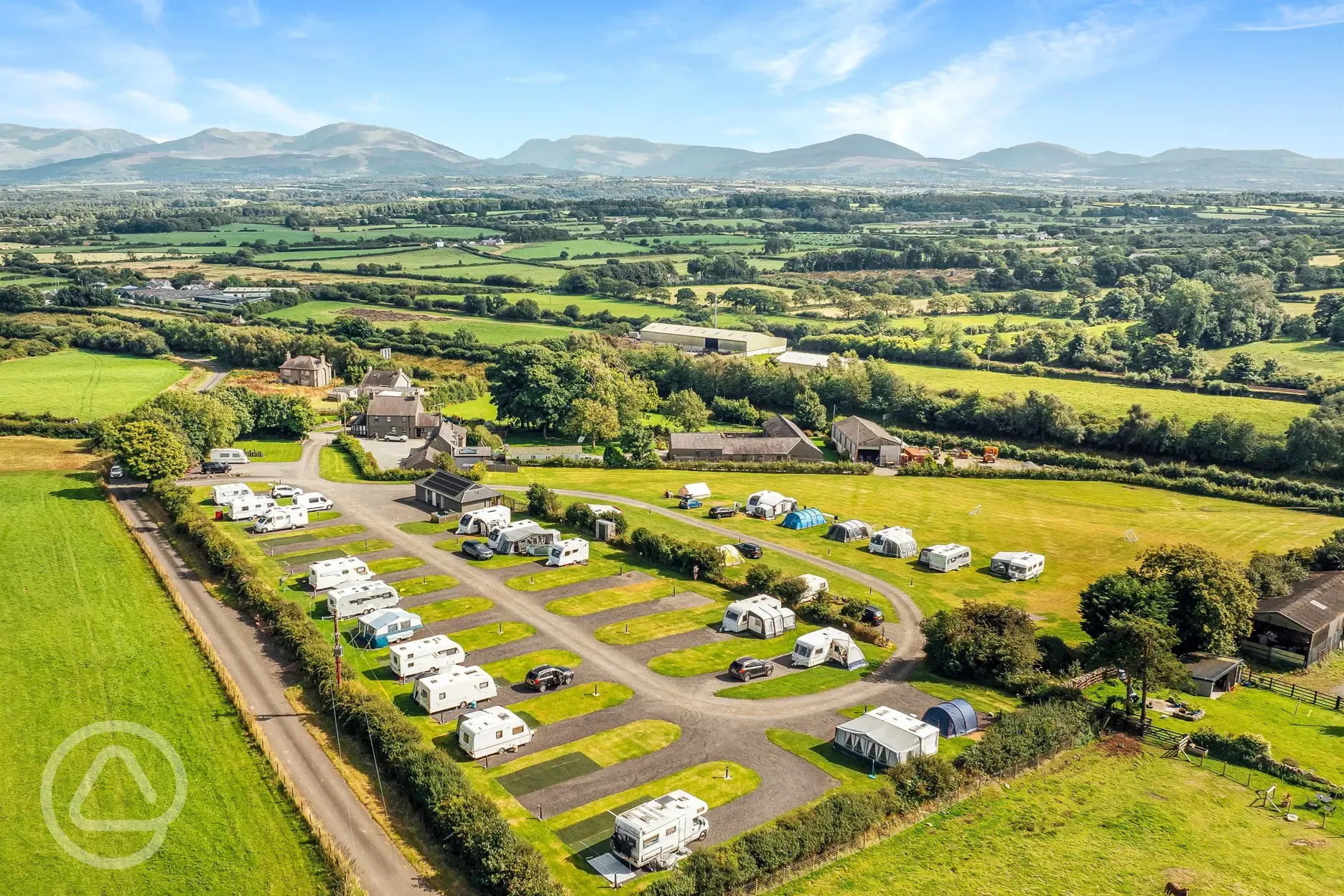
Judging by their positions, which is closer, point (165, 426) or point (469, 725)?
point (469, 725)

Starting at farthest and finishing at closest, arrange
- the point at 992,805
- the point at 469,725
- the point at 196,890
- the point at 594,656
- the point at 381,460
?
1. the point at 381,460
2. the point at 594,656
3. the point at 469,725
4. the point at 992,805
5. the point at 196,890

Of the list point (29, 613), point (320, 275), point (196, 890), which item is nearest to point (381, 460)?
point (29, 613)

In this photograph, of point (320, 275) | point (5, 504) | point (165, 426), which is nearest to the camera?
point (5, 504)

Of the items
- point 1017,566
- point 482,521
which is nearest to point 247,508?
point 482,521

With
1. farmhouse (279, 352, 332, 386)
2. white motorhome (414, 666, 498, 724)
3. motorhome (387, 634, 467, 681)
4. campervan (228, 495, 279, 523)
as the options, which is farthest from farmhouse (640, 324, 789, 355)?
white motorhome (414, 666, 498, 724)

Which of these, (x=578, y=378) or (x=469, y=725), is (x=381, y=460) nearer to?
(x=578, y=378)

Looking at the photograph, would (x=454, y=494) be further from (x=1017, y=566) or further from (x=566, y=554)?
(x=1017, y=566)

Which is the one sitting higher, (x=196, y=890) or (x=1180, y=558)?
(x=1180, y=558)

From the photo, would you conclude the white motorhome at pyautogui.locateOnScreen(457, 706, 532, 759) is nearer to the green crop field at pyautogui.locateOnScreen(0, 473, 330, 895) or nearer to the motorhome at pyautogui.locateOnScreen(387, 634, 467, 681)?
the motorhome at pyautogui.locateOnScreen(387, 634, 467, 681)
